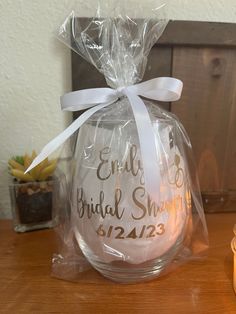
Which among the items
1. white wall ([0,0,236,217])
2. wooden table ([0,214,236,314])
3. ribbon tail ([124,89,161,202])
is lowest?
wooden table ([0,214,236,314])

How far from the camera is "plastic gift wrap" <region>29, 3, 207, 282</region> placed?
0.35 meters

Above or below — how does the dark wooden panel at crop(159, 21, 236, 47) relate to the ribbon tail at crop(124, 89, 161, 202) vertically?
above

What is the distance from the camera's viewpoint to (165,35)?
0.50 meters

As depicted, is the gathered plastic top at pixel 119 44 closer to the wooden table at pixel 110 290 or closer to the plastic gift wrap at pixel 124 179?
the plastic gift wrap at pixel 124 179

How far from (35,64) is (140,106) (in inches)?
8.9

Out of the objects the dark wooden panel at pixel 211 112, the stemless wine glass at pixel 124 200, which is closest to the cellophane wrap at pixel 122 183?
the stemless wine glass at pixel 124 200

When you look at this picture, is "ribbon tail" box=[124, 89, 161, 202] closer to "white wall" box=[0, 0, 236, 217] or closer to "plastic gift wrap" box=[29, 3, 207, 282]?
"plastic gift wrap" box=[29, 3, 207, 282]

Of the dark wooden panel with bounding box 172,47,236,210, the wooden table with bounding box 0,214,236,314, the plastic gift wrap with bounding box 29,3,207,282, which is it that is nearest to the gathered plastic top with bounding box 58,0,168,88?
the plastic gift wrap with bounding box 29,3,207,282

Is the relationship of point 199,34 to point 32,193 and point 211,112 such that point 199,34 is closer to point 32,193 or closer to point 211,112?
point 211,112

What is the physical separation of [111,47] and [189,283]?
0.29 m

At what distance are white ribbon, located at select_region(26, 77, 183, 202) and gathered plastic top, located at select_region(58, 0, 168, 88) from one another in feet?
0.08

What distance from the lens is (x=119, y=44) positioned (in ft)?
1.31

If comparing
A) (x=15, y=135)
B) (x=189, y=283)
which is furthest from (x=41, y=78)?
(x=189, y=283)

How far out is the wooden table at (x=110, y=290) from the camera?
352 mm
